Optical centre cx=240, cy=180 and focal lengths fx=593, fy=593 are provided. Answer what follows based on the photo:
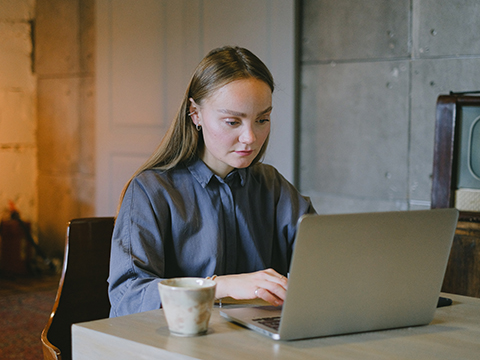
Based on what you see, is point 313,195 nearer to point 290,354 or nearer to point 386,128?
point 386,128

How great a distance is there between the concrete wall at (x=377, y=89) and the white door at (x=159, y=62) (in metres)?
0.14

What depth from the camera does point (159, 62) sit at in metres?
3.74

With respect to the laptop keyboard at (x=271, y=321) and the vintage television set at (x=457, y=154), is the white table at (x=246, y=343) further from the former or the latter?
the vintage television set at (x=457, y=154)

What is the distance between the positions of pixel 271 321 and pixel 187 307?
0.54 feet

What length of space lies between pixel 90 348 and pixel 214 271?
20.4 inches

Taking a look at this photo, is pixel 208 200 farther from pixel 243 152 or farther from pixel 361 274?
pixel 361 274

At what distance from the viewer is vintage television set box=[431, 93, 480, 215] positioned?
6.93ft

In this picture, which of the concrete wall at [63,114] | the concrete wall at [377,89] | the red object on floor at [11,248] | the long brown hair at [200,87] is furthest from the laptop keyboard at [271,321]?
the red object on floor at [11,248]

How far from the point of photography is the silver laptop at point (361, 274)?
0.93 meters

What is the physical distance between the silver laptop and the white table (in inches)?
1.0

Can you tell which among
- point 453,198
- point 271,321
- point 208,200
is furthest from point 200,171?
point 453,198

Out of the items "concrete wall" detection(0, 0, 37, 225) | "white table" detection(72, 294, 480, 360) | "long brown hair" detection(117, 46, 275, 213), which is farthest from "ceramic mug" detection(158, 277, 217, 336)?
"concrete wall" detection(0, 0, 37, 225)

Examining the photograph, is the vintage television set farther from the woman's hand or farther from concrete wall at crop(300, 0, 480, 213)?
the woman's hand

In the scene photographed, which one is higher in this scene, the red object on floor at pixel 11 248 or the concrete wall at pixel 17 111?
the concrete wall at pixel 17 111
